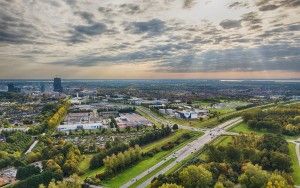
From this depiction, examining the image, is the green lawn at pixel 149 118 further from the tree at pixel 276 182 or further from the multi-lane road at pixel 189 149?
the tree at pixel 276 182

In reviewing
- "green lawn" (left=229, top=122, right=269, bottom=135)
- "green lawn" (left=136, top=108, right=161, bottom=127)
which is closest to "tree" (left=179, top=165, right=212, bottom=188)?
"green lawn" (left=229, top=122, right=269, bottom=135)

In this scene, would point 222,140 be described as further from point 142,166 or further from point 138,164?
point 142,166

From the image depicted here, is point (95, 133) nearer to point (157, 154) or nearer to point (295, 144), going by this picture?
point (157, 154)

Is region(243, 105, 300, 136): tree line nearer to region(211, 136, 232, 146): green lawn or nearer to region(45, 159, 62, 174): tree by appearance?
region(211, 136, 232, 146): green lawn

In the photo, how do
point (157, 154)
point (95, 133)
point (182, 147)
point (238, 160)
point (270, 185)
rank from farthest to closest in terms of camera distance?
point (95, 133) → point (182, 147) → point (157, 154) → point (238, 160) → point (270, 185)

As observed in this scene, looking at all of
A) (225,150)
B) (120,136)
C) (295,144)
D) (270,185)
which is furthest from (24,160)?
(295,144)

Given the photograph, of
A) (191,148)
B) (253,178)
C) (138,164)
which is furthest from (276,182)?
(191,148)
